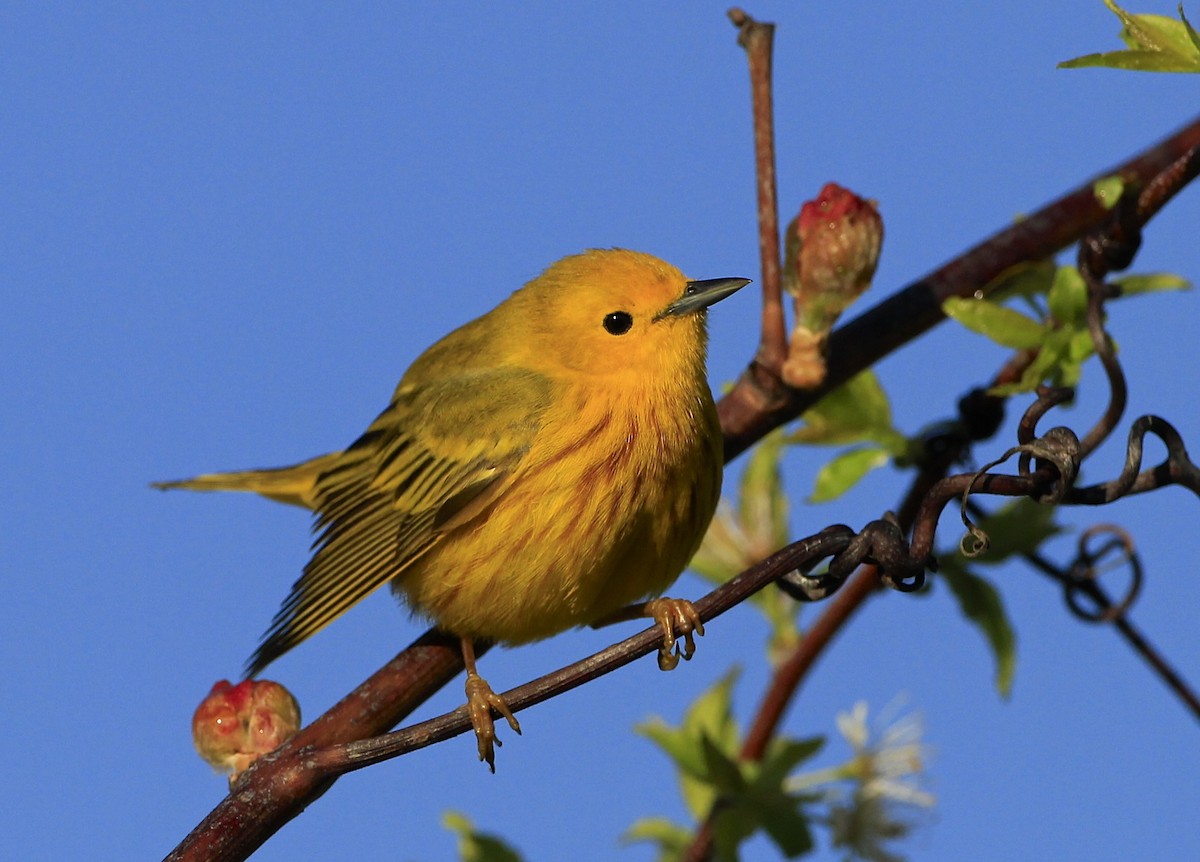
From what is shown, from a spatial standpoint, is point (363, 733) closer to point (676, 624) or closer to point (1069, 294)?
point (676, 624)

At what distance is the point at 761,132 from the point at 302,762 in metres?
1.41

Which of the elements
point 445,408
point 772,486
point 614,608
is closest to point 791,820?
point 614,608

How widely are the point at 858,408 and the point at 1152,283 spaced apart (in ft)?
1.93

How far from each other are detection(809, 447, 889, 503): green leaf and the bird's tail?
5.20 ft

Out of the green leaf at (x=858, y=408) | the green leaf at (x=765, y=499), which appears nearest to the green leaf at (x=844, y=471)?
the green leaf at (x=858, y=408)

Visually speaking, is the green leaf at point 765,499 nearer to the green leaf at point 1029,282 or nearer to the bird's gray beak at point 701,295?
the bird's gray beak at point 701,295

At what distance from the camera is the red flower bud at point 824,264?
2488 mm

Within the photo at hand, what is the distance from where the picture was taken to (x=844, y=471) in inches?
105

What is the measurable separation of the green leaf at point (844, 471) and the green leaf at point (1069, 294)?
1.51 ft

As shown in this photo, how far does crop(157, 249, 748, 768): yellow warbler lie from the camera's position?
2770 mm

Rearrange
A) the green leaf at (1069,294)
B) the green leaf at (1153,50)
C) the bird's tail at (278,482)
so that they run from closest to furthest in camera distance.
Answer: the green leaf at (1153,50) < the green leaf at (1069,294) < the bird's tail at (278,482)

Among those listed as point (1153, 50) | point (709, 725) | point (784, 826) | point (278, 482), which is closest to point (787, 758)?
point (784, 826)

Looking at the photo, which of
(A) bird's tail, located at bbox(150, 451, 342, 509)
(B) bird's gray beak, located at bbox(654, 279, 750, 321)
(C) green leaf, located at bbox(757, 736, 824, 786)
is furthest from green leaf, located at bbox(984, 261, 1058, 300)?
(A) bird's tail, located at bbox(150, 451, 342, 509)

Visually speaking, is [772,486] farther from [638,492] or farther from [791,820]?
[791,820]
